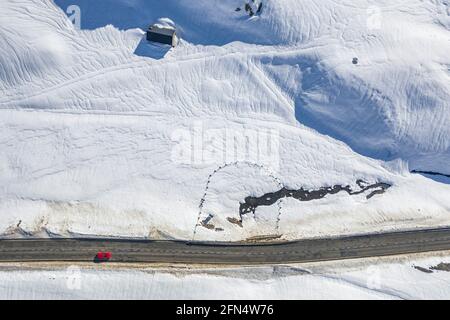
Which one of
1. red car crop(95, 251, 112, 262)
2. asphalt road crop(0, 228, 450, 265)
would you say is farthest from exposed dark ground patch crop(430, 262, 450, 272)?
red car crop(95, 251, 112, 262)

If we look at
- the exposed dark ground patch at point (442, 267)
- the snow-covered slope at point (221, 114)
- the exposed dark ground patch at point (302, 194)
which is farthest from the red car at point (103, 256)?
the exposed dark ground patch at point (442, 267)

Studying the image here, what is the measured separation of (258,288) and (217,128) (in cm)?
1490

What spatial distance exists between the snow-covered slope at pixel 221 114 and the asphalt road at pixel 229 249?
3.66 feet

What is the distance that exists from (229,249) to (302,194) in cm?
846

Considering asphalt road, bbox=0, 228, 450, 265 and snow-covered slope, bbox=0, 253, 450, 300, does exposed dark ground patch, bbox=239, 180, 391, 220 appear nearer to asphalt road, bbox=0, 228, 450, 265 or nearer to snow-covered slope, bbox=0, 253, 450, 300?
asphalt road, bbox=0, 228, 450, 265

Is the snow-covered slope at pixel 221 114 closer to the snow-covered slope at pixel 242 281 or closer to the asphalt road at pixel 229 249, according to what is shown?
the asphalt road at pixel 229 249

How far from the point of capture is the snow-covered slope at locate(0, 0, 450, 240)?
3956 cm

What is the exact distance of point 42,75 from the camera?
4159cm

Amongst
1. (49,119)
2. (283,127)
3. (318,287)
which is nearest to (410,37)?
(283,127)

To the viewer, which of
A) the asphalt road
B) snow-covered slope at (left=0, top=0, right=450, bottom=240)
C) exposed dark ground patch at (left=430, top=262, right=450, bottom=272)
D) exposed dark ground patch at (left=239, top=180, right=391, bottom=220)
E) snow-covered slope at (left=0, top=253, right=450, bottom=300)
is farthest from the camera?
exposed dark ground patch at (left=239, top=180, right=391, bottom=220)

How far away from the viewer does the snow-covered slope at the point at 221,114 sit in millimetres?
39562

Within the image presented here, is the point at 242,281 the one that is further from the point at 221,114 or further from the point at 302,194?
the point at 221,114

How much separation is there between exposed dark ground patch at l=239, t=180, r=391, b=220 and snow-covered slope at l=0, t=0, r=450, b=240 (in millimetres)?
488

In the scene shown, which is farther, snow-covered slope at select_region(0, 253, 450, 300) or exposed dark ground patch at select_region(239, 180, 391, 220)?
exposed dark ground patch at select_region(239, 180, 391, 220)
